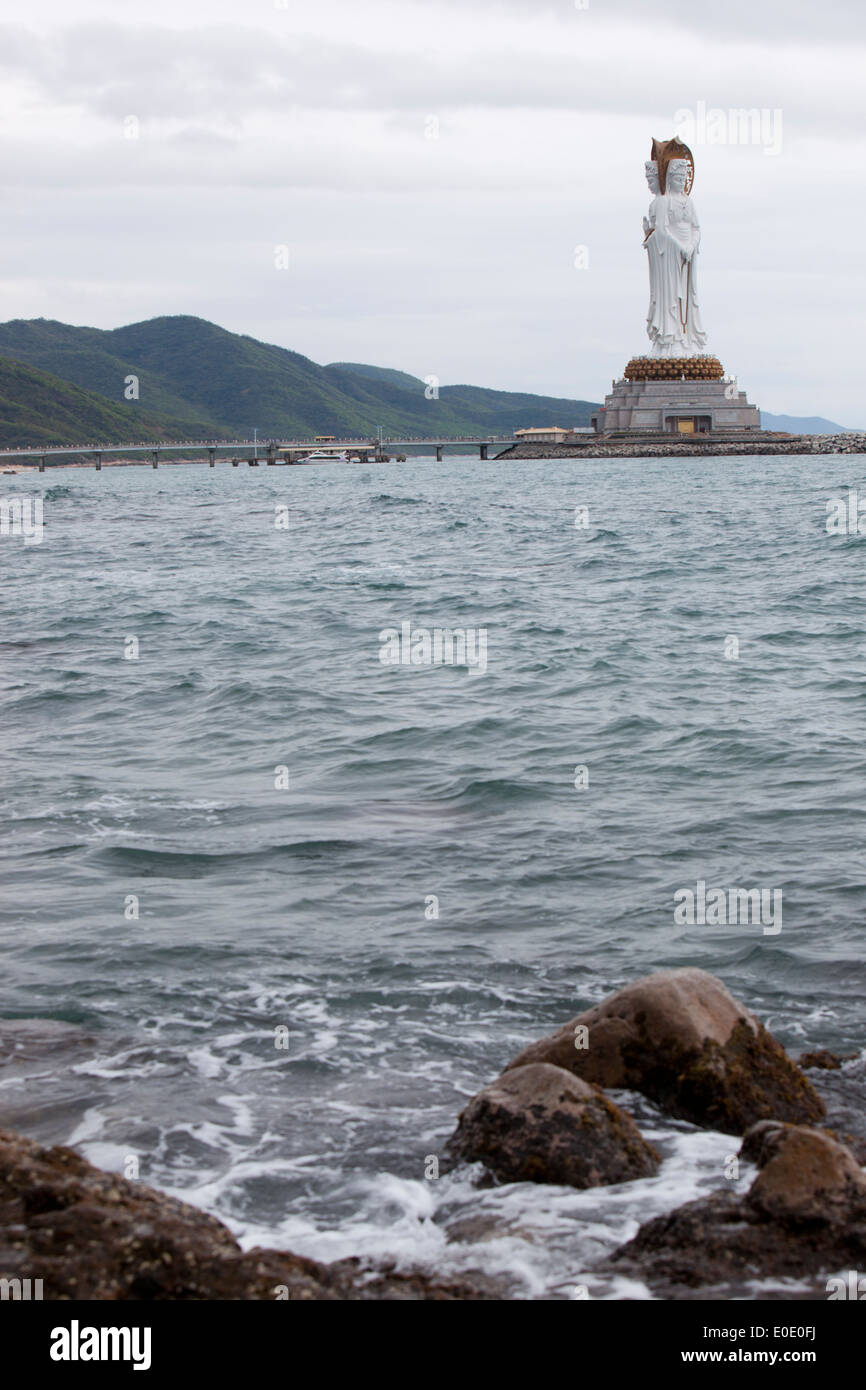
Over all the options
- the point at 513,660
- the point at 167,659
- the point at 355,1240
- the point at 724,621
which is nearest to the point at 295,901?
the point at 355,1240

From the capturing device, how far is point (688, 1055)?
23.1 ft

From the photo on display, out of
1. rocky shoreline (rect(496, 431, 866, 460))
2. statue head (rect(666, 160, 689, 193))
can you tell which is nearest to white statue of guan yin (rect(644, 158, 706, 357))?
statue head (rect(666, 160, 689, 193))

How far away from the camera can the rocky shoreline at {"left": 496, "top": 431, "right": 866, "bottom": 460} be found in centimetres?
14350

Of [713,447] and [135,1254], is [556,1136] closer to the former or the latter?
[135,1254]

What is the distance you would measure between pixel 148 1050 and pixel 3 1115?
1179 mm

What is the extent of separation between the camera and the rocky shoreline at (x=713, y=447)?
144m

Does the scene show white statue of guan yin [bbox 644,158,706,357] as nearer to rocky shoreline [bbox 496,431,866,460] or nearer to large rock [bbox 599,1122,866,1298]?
rocky shoreline [bbox 496,431,866,460]

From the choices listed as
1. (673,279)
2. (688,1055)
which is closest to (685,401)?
(673,279)

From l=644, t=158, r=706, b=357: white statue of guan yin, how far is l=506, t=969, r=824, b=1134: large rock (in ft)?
505

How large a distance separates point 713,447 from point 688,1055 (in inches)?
5617

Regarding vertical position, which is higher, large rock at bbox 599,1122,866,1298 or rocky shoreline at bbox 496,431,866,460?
rocky shoreline at bbox 496,431,866,460

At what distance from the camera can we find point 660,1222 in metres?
5.72

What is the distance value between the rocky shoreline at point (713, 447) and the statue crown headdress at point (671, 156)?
28518 mm

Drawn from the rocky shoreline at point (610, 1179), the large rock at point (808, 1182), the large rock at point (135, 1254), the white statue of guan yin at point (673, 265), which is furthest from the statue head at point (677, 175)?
the large rock at point (135, 1254)
